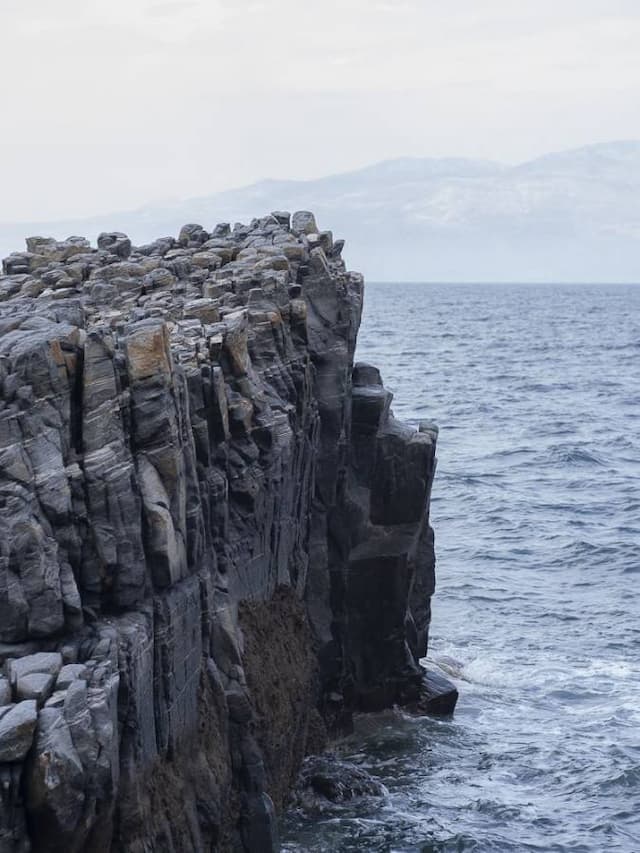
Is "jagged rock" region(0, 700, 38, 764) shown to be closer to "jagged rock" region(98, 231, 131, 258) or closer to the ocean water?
the ocean water

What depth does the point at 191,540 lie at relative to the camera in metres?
25.1

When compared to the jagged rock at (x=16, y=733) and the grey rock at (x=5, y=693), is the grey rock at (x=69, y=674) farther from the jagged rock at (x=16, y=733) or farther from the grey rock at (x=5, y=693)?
the jagged rock at (x=16, y=733)

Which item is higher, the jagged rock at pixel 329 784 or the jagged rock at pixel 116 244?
the jagged rock at pixel 116 244

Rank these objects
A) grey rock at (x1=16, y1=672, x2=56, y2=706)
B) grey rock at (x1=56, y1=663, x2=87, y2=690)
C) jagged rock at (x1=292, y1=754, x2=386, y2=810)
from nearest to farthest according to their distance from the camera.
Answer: grey rock at (x1=16, y1=672, x2=56, y2=706), grey rock at (x1=56, y1=663, x2=87, y2=690), jagged rock at (x1=292, y1=754, x2=386, y2=810)

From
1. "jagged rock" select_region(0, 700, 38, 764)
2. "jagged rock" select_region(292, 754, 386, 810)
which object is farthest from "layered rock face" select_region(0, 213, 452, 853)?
"jagged rock" select_region(292, 754, 386, 810)

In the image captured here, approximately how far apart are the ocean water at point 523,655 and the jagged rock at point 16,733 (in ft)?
38.8

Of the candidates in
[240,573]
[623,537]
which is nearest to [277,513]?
[240,573]

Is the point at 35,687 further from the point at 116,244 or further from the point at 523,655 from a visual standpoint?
the point at 523,655

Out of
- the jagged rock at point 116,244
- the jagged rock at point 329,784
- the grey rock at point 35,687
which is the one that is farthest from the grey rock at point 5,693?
the jagged rock at point 116,244

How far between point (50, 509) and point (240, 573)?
7950 millimetres

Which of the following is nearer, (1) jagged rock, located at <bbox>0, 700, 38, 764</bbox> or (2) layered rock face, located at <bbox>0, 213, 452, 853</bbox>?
(1) jagged rock, located at <bbox>0, 700, 38, 764</bbox>

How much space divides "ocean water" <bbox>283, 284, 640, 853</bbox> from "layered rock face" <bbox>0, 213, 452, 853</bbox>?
2150 mm

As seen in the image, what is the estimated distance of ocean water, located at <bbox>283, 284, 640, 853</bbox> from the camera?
103ft

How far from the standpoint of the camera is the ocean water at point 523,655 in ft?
103
